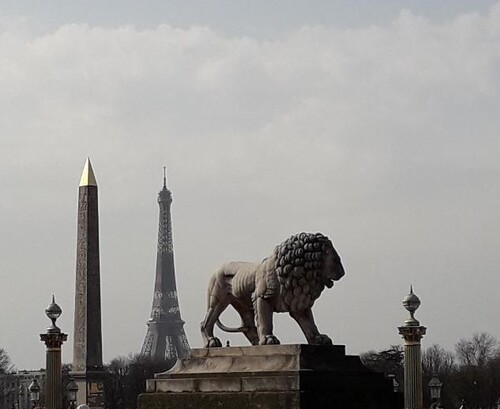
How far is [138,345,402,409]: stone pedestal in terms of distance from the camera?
1928 cm

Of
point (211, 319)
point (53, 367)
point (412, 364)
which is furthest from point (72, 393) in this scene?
point (211, 319)

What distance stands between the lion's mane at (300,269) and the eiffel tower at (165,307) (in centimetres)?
12946

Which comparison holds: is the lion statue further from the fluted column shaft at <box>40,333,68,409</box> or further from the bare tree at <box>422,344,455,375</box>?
the bare tree at <box>422,344,455,375</box>

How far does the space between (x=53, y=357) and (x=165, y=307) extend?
11904cm

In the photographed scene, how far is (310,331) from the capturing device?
67.9ft

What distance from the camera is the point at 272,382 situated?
1947 centimetres

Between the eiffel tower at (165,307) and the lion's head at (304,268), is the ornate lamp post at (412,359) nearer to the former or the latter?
the lion's head at (304,268)

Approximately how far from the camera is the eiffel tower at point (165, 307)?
155 m

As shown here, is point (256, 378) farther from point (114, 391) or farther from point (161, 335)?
point (161, 335)

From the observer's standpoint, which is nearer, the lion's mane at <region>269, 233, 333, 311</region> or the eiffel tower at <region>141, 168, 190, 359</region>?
the lion's mane at <region>269, 233, 333, 311</region>

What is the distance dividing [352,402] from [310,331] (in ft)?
4.46

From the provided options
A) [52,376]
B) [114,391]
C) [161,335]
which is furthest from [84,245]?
[161,335]

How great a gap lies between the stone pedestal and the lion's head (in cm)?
87

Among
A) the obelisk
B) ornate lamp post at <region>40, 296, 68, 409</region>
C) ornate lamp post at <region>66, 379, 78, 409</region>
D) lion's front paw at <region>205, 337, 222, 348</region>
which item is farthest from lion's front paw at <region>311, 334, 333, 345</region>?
the obelisk
